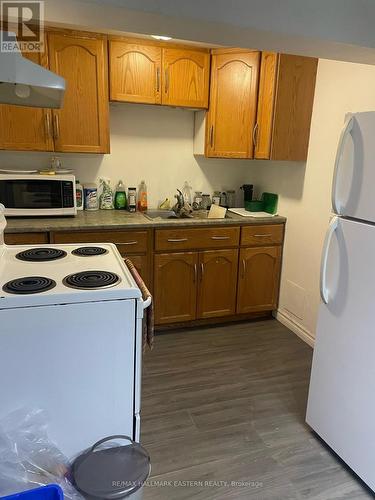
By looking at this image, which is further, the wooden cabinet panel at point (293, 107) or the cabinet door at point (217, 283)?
the cabinet door at point (217, 283)

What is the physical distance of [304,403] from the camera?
234cm

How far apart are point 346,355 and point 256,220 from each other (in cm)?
159

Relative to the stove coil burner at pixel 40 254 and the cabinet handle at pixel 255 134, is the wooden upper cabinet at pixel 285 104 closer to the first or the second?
the cabinet handle at pixel 255 134

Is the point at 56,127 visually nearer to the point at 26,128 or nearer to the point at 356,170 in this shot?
the point at 26,128

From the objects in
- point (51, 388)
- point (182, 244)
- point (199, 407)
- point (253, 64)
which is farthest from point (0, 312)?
point (253, 64)

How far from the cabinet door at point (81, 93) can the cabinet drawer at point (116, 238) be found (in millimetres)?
675

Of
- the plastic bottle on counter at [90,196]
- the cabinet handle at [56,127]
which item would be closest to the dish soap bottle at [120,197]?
the plastic bottle on counter at [90,196]

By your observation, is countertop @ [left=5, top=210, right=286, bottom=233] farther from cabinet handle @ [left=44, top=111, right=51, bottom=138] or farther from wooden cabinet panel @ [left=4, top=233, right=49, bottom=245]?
cabinet handle @ [left=44, top=111, right=51, bottom=138]

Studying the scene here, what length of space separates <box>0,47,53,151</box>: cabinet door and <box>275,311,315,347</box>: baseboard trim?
241cm

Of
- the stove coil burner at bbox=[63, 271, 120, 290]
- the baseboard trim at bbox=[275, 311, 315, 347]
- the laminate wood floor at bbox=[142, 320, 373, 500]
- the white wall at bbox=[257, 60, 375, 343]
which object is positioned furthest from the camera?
the baseboard trim at bbox=[275, 311, 315, 347]

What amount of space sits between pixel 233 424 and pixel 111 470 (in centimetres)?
101

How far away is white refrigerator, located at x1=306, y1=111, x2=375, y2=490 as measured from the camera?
1644 mm

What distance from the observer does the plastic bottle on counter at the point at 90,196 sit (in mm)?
3184

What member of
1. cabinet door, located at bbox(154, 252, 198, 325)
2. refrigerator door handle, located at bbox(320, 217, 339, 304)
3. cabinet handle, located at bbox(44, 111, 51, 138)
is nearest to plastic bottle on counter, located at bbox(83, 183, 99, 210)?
cabinet handle, located at bbox(44, 111, 51, 138)
